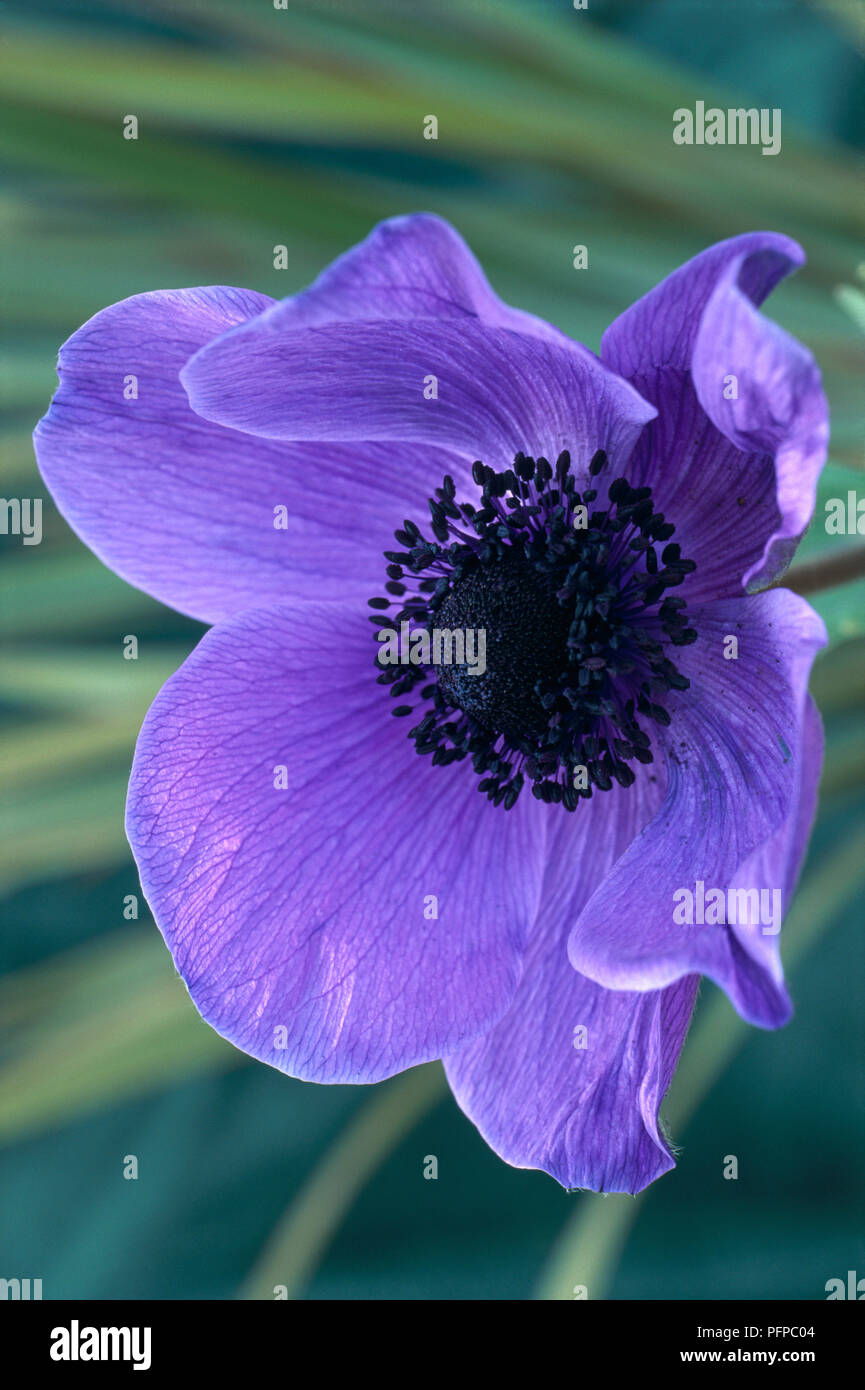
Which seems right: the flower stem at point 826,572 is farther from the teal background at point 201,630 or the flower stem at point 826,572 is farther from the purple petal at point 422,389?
the teal background at point 201,630

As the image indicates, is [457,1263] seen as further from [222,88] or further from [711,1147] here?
[222,88]

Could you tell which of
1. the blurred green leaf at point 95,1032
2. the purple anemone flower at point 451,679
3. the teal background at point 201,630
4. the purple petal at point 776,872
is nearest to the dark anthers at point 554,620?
the purple anemone flower at point 451,679

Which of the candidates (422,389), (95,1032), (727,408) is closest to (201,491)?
(422,389)

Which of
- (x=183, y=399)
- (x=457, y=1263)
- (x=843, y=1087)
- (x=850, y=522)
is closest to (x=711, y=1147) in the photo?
(x=843, y=1087)

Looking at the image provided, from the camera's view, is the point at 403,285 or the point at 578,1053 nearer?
the point at 403,285

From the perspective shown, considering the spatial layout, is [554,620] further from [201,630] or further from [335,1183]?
[201,630]

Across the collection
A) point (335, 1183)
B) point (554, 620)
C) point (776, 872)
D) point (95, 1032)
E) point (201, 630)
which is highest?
point (201, 630)

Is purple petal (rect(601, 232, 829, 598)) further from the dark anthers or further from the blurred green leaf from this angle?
the blurred green leaf
